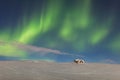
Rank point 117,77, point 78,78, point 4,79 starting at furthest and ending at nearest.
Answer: point 117,77, point 78,78, point 4,79

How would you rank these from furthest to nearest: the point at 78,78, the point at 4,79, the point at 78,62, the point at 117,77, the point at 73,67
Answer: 1. the point at 78,62
2. the point at 73,67
3. the point at 117,77
4. the point at 78,78
5. the point at 4,79

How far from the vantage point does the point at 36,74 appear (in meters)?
44.7

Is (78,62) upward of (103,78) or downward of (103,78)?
upward

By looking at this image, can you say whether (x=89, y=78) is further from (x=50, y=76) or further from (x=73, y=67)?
(x=73, y=67)

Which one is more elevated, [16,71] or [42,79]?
[16,71]

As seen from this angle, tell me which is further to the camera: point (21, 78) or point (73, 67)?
point (73, 67)

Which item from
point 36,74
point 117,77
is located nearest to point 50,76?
point 36,74

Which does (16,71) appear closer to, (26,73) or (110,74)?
(26,73)

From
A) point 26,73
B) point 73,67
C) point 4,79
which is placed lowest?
point 4,79

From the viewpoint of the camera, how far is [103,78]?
44.2 metres

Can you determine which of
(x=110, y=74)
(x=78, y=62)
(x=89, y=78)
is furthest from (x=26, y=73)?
(x=78, y=62)

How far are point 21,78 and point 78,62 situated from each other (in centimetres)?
2314

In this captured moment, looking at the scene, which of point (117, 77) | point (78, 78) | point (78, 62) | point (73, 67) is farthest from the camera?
point (78, 62)

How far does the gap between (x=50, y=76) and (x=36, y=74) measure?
2389 millimetres
